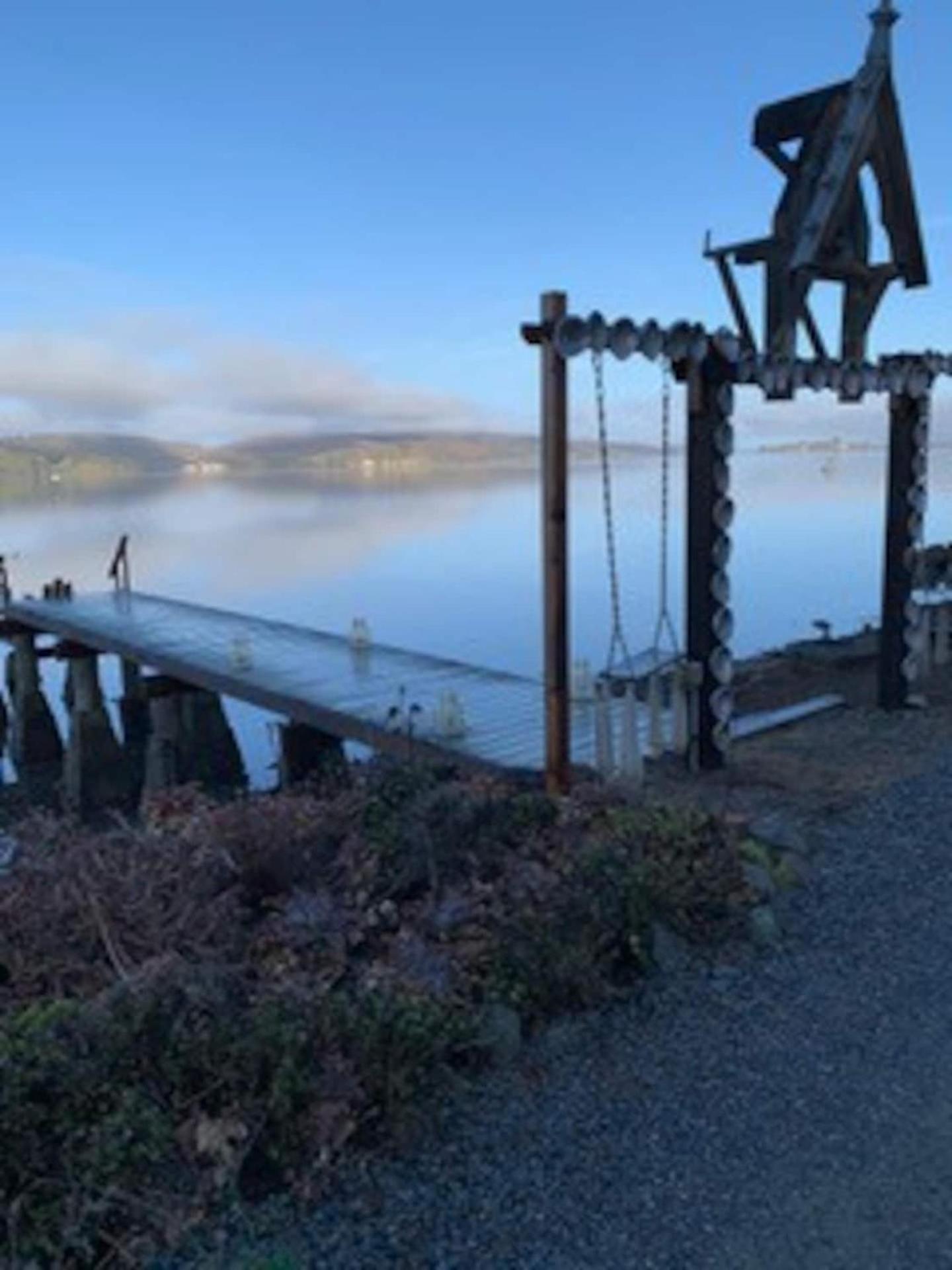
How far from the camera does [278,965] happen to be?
5656 millimetres

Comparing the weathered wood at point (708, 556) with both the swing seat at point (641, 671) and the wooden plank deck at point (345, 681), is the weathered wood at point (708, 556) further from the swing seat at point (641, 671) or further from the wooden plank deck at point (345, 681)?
the wooden plank deck at point (345, 681)

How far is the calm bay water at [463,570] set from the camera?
44469 millimetres

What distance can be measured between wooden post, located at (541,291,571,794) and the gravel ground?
2.64 metres

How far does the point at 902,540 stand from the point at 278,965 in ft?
30.6

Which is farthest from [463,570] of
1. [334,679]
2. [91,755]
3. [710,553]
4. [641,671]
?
[710,553]

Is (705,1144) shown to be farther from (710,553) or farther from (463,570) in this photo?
(463,570)

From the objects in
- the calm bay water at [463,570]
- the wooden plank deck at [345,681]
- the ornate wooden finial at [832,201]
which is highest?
the ornate wooden finial at [832,201]

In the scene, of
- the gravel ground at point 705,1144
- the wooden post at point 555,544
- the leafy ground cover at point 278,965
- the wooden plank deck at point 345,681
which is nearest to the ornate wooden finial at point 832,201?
the wooden post at point 555,544

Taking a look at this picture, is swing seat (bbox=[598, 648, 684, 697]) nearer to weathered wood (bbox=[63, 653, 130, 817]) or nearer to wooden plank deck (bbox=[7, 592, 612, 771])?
wooden plank deck (bbox=[7, 592, 612, 771])

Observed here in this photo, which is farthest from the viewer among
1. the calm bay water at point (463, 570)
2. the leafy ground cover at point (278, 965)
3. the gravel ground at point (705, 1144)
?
the calm bay water at point (463, 570)

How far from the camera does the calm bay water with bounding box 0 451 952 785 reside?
146ft

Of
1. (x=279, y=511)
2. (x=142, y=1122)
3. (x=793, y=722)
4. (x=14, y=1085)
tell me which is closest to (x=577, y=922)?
(x=142, y=1122)

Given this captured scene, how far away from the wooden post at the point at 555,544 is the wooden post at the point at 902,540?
5179 mm

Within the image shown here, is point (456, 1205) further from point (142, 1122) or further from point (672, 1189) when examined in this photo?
point (142, 1122)
